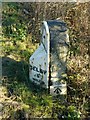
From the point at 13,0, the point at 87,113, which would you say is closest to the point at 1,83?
the point at 87,113

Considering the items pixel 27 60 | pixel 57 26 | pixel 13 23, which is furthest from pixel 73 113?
pixel 13 23

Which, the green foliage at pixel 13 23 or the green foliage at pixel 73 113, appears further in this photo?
the green foliage at pixel 13 23

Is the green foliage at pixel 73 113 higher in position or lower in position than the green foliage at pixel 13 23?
lower

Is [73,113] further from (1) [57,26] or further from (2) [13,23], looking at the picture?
(2) [13,23]

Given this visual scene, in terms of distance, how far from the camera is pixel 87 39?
5.97 meters

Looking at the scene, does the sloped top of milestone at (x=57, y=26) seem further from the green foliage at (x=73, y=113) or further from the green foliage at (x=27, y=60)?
the green foliage at (x=73, y=113)

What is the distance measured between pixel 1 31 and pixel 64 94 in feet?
6.23

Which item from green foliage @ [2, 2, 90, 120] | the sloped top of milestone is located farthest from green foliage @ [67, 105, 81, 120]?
the sloped top of milestone

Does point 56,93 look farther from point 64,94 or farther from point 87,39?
Result: point 87,39

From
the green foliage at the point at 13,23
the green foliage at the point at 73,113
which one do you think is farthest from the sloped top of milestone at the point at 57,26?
the green foliage at the point at 13,23

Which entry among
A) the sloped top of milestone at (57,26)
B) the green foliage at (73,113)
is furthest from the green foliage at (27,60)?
the sloped top of milestone at (57,26)

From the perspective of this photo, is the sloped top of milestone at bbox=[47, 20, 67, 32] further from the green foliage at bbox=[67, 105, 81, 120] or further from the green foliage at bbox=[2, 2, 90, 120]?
the green foliage at bbox=[67, 105, 81, 120]

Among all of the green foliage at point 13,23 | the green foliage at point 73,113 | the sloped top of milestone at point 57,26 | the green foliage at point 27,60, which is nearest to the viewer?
the green foliage at point 73,113

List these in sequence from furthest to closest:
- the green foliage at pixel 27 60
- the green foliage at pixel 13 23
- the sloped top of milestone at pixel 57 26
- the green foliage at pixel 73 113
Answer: the green foliage at pixel 13 23 < the sloped top of milestone at pixel 57 26 < the green foliage at pixel 27 60 < the green foliage at pixel 73 113
